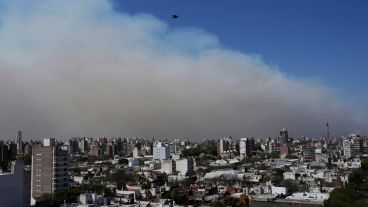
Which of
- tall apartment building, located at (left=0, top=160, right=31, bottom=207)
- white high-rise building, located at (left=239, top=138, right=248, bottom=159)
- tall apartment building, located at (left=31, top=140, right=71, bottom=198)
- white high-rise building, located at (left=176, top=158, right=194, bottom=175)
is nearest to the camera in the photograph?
tall apartment building, located at (left=0, top=160, right=31, bottom=207)

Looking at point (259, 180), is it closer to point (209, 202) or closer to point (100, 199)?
point (209, 202)

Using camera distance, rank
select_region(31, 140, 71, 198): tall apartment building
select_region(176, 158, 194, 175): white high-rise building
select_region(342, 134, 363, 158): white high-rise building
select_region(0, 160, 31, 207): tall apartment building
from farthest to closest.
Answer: select_region(342, 134, 363, 158): white high-rise building → select_region(176, 158, 194, 175): white high-rise building → select_region(31, 140, 71, 198): tall apartment building → select_region(0, 160, 31, 207): tall apartment building

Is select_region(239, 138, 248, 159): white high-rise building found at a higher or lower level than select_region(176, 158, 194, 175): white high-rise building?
higher

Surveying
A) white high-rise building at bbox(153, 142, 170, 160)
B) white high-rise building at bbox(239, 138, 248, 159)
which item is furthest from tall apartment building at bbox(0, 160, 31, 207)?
white high-rise building at bbox(239, 138, 248, 159)

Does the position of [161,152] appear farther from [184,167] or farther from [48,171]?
[48,171]

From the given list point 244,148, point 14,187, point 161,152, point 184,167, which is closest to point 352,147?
point 244,148

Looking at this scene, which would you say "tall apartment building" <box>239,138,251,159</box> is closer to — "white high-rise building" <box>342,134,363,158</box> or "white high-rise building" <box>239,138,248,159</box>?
"white high-rise building" <box>239,138,248,159</box>

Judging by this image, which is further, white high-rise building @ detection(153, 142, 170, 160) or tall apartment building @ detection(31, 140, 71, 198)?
white high-rise building @ detection(153, 142, 170, 160)

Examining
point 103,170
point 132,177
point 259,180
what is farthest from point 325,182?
point 103,170

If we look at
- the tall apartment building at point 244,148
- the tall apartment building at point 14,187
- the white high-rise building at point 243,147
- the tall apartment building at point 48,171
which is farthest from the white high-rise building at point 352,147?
the tall apartment building at point 14,187
